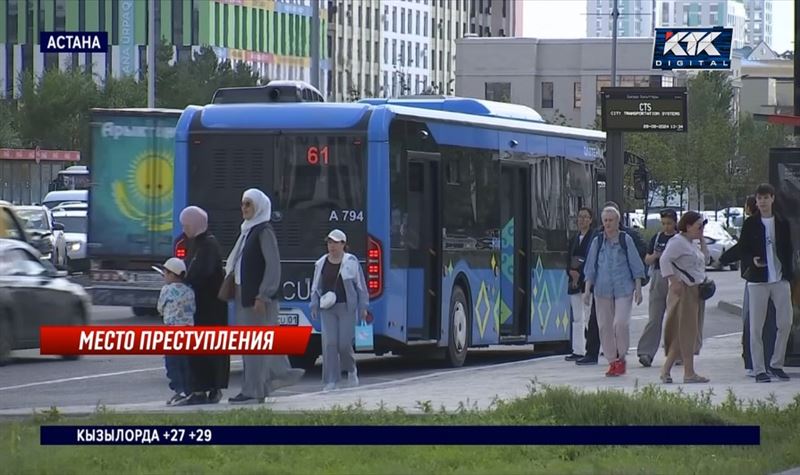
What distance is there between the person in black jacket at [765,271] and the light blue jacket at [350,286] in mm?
3653

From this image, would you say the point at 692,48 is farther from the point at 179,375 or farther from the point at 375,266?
the point at 179,375

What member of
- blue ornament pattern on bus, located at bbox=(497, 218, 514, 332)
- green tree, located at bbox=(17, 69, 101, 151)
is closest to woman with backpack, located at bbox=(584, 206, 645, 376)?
blue ornament pattern on bus, located at bbox=(497, 218, 514, 332)

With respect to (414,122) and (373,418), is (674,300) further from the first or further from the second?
(373,418)

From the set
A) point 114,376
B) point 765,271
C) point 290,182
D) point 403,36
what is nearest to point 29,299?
point 114,376

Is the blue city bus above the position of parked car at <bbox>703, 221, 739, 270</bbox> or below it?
above

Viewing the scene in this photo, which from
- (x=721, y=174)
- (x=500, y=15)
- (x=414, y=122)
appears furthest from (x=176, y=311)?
(x=500, y=15)

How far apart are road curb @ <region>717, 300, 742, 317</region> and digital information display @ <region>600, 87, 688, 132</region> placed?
354 inches

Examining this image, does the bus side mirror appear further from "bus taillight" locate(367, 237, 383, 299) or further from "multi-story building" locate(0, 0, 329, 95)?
"multi-story building" locate(0, 0, 329, 95)

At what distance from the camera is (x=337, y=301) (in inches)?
728

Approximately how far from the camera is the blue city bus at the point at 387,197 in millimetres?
20812

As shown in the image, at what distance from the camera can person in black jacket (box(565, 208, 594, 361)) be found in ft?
74.0

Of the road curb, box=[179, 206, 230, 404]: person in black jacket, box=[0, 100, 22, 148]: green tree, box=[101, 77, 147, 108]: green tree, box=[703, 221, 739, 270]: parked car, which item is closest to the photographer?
box=[179, 206, 230, 404]: person in black jacket

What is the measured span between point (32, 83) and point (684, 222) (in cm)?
6932

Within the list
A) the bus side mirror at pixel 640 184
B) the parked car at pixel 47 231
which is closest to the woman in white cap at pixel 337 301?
the bus side mirror at pixel 640 184
